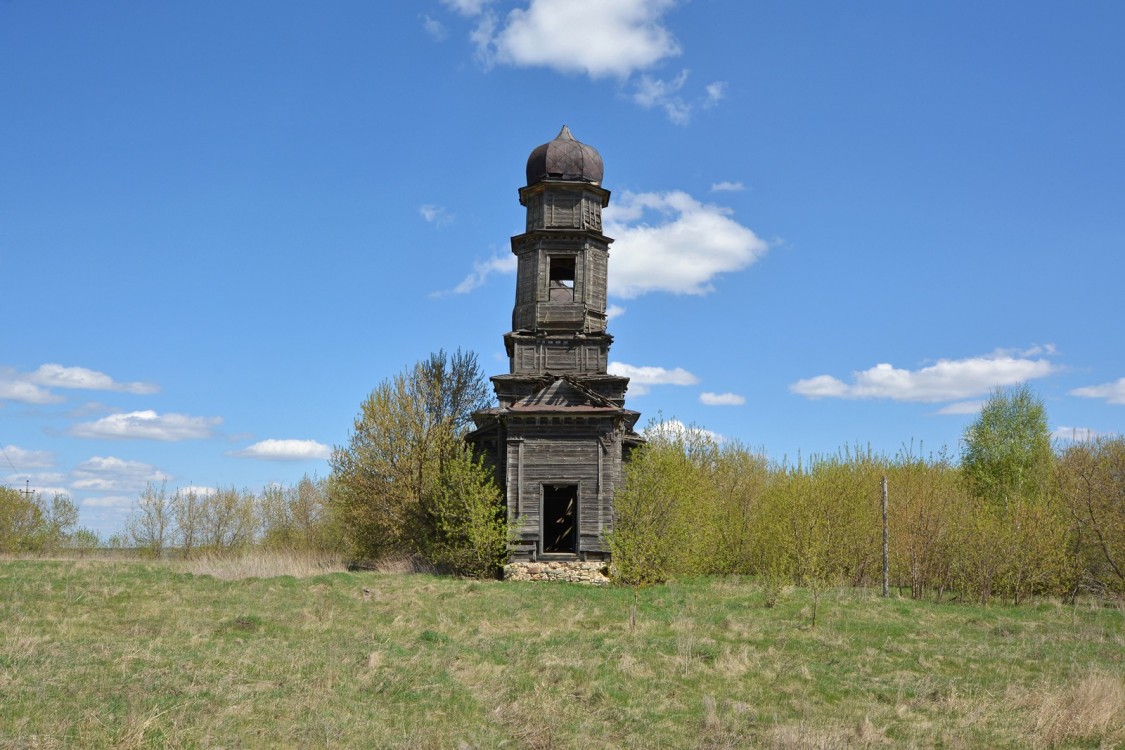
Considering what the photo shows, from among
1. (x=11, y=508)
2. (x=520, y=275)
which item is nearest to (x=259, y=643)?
(x=520, y=275)

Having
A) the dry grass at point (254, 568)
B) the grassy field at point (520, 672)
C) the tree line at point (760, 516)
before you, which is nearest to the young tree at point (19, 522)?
the tree line at point (760, 516)

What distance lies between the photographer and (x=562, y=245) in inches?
1248

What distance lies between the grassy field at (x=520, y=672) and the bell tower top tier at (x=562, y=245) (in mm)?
13459

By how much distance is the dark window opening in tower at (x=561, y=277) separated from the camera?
3180cm

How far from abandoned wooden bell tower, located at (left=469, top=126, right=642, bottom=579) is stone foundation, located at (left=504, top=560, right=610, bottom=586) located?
0.15 ft

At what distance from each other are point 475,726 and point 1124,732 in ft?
25.9

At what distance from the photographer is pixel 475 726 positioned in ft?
32.1

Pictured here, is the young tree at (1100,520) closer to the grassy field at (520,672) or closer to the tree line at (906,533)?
the tree line at (906,533)

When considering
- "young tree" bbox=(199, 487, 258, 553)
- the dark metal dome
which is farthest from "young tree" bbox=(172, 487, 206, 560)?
the dark metal dome

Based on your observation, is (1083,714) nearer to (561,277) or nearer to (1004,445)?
(561,277)

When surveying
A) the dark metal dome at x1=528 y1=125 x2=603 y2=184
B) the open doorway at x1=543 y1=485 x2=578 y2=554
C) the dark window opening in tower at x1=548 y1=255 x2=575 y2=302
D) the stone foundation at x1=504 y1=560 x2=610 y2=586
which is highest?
the dark metal dome at x1=528 y1=125 x2=603 y2=184

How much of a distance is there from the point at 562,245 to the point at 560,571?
12735 millimetres

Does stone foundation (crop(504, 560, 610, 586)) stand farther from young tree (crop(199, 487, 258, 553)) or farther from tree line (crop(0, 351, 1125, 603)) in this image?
young tree (crop(199, 487, 258, 553))

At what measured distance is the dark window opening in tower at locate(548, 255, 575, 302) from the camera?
31797 millimetres
